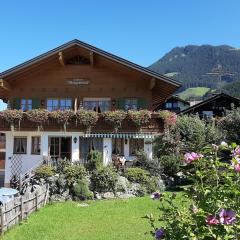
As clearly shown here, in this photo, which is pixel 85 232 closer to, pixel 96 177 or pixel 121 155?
pixel 96 177

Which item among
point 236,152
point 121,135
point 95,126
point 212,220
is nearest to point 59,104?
point 95,126

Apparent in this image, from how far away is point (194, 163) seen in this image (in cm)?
593

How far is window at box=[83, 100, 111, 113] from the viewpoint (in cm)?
2952

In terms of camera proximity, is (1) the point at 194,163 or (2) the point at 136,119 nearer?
(1) the point at 194,163

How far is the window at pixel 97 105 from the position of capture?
96.8 ft

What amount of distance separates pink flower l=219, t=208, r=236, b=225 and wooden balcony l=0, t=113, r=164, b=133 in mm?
22203

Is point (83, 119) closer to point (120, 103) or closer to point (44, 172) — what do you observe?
point (120, 103)

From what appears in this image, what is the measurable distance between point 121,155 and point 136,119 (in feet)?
10.6

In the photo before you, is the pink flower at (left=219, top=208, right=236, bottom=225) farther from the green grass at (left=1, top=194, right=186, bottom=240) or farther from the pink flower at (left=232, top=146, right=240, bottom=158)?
the green grass at (left=1, top=194, right=186, bottom=240)

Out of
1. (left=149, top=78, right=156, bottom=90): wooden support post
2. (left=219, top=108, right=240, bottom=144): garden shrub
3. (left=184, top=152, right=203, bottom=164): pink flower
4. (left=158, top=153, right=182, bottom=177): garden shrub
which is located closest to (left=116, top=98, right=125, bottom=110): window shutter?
(left=149, top=78, right=156, bottom=90): wooden support post

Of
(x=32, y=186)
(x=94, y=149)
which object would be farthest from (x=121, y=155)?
(x=32, y=186)

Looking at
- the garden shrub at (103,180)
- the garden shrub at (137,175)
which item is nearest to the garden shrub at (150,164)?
the garden shrub at (137,175)

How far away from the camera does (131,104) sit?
29.4 m

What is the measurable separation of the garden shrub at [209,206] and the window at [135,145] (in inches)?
885
